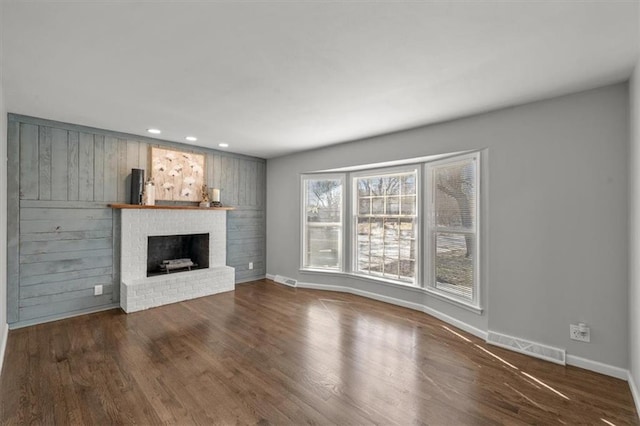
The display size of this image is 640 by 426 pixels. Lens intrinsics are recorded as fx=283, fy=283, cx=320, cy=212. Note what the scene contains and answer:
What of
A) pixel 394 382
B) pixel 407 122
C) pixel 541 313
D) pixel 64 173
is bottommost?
pixel 394 382

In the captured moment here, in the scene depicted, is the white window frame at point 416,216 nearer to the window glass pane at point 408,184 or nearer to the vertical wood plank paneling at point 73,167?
the window glass pane at point 408,184

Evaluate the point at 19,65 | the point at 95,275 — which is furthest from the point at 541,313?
the point at 95,275

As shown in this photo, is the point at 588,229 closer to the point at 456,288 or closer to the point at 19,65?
the point at 456,288

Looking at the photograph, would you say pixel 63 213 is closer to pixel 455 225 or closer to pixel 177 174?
pixel 177 174

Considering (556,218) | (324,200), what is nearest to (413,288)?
(556,218)

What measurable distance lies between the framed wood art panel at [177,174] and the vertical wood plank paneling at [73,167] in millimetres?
889

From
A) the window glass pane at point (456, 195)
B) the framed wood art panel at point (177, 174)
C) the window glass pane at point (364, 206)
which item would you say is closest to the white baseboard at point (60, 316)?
the framed wood art panel at point (177, 174)

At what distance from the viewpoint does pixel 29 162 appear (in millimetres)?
3369

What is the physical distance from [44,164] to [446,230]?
504cm

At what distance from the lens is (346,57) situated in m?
2.02

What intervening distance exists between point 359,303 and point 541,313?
2199 millimetres

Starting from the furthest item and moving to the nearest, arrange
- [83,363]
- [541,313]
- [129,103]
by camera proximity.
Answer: [129,103] → [541,313] → [83,363]

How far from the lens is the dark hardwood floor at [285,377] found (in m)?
1.92

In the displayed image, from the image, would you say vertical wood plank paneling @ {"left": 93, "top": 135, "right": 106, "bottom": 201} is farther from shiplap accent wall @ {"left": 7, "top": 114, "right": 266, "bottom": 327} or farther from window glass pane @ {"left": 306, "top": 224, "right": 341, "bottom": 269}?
window glass pane @ {"left": 306, "top": 224, "right": 341, "bottom": 269}
